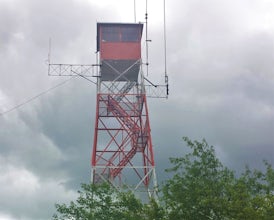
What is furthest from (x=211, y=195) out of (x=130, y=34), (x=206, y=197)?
(x=130, y=34)

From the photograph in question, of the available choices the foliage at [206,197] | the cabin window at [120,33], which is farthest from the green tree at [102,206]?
the cabin window at [120,33]

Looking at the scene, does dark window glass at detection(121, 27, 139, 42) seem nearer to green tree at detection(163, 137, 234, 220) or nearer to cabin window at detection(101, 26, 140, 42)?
cabin window at detection(101, 26, 140, 42)

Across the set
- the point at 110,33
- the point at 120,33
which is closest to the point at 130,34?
the point at 120,33

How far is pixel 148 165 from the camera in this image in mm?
50375

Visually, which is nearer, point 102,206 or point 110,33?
point 102,206

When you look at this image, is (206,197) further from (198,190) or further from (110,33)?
A: (110,33)

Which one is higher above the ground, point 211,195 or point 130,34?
point 130,34

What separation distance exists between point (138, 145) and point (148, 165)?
2303 millimetres

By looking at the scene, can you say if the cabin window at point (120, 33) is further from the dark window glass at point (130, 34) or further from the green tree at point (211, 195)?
the green tree at point (211, 195)

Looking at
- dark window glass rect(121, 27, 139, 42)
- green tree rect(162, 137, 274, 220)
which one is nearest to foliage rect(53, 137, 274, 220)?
green tree rect(162, 137, 274, 220)

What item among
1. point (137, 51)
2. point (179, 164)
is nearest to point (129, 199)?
point (179, 164)

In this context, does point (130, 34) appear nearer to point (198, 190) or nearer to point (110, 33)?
point (110, 33)

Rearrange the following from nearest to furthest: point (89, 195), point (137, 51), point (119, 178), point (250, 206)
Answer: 1. point (250, 206)
2. point (89, 195)
3. point (119, 178)
4. point (137, 51)

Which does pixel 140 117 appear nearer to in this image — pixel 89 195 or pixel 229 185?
pixel 89 195
